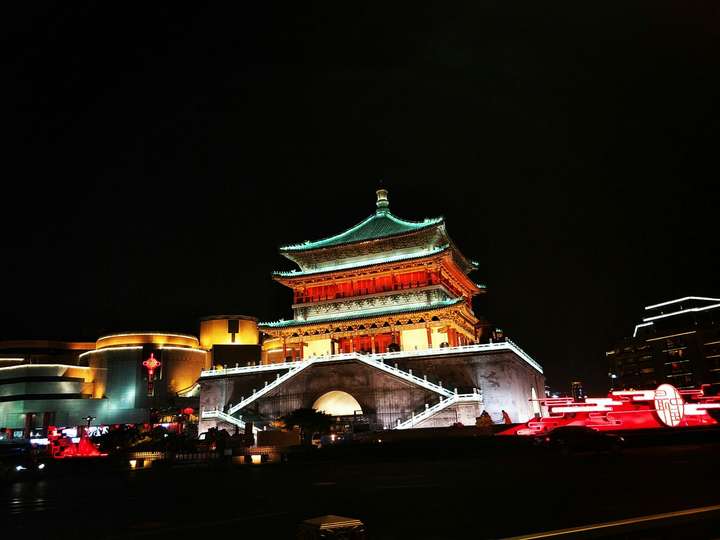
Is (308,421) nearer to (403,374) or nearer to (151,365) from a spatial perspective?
(403,374)

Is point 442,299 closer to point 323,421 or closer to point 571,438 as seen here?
point 323,421

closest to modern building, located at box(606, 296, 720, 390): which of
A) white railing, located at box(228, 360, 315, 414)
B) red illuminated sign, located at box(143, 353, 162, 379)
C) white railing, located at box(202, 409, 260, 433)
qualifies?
white railing, located at box(228, 360, 315, 414)

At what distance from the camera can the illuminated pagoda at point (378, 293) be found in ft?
127

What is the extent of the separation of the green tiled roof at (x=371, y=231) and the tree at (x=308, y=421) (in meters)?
16.9

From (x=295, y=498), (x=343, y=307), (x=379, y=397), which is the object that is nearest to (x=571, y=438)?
(x=295, y=498)

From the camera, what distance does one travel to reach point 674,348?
70.6 m

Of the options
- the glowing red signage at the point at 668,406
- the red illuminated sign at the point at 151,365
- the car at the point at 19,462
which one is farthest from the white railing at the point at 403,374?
the red illuminated sign at the point at 151,365

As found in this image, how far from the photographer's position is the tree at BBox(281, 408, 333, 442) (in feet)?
92.2

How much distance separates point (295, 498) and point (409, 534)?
12.7 feet

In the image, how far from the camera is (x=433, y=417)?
2881cm

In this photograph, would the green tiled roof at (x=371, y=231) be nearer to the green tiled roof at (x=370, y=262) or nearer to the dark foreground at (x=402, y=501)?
the green tiled roof at (x=370, y=262)

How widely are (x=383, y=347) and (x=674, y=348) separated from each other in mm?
50156

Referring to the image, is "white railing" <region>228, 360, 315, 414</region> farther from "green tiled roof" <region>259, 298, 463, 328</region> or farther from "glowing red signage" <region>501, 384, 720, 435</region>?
"glowing red signage" <region>501, 384, 720, 435</region>

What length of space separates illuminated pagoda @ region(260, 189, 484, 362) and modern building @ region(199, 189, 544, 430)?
82 mm
